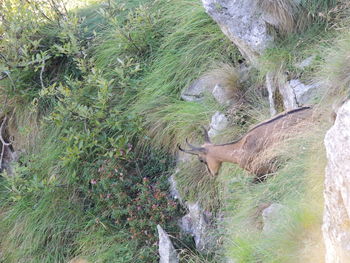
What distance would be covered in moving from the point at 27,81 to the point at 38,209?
193 centimetres

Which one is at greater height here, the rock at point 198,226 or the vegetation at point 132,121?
the vegetation at point 132,121

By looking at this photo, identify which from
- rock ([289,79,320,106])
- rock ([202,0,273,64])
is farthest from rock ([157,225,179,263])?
rock ([202,0,273,64])

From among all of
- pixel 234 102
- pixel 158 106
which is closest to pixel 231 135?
pixel 234 102

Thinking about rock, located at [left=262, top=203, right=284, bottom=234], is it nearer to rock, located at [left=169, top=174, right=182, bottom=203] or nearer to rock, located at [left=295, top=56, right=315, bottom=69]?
rock, located at [left=295, top=56, right=315, bottom=69]

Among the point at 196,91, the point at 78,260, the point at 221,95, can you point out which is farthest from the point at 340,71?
the point at 78,260

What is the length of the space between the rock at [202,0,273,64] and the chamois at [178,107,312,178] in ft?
3.61

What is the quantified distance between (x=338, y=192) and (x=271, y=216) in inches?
46.7

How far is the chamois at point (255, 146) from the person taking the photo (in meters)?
4.35

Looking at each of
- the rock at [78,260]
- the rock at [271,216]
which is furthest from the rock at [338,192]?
the rock at [78,260]

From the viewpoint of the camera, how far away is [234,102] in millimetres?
5562

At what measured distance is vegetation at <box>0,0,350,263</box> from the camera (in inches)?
182

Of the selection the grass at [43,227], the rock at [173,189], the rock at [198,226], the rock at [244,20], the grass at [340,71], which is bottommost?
the rock at [198,226]

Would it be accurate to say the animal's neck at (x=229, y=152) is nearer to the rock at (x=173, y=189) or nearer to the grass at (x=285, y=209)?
the grass at (x=285, y=209)

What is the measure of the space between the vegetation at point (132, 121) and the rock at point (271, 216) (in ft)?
0.27
